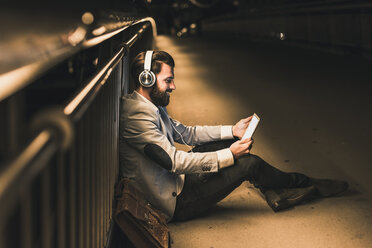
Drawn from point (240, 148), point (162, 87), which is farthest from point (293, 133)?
point (162, 87)

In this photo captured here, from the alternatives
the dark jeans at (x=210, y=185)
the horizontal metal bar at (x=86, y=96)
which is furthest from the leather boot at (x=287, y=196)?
the horizontal metal bar at (x=86, y=96)

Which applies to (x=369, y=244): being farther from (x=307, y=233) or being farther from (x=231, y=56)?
(x=231, y=56)

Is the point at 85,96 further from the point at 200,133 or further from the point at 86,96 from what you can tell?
the point at 200,133

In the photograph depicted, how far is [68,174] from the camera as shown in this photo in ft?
6.99

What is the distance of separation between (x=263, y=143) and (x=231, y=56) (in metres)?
11.4

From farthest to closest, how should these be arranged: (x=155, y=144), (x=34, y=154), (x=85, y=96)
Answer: (x=155, y=144), (x=85, y=96), (x=34, y=154)

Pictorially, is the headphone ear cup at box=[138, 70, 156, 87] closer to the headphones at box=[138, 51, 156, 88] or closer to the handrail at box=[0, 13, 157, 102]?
the headphones at box=[138, 51, 156, 88]

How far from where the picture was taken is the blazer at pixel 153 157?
4.09 metres

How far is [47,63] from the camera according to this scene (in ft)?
4.64

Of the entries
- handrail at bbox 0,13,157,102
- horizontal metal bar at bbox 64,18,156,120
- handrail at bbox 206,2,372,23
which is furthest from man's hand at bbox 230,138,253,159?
handrail at bbox 206,2,372,23

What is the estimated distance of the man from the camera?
13.6ft

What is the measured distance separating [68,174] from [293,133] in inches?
218

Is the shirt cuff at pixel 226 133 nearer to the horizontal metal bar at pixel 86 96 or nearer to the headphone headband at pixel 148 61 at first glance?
the headphone headband at pixel 148 61

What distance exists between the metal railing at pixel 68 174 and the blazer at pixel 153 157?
0.52 feet
